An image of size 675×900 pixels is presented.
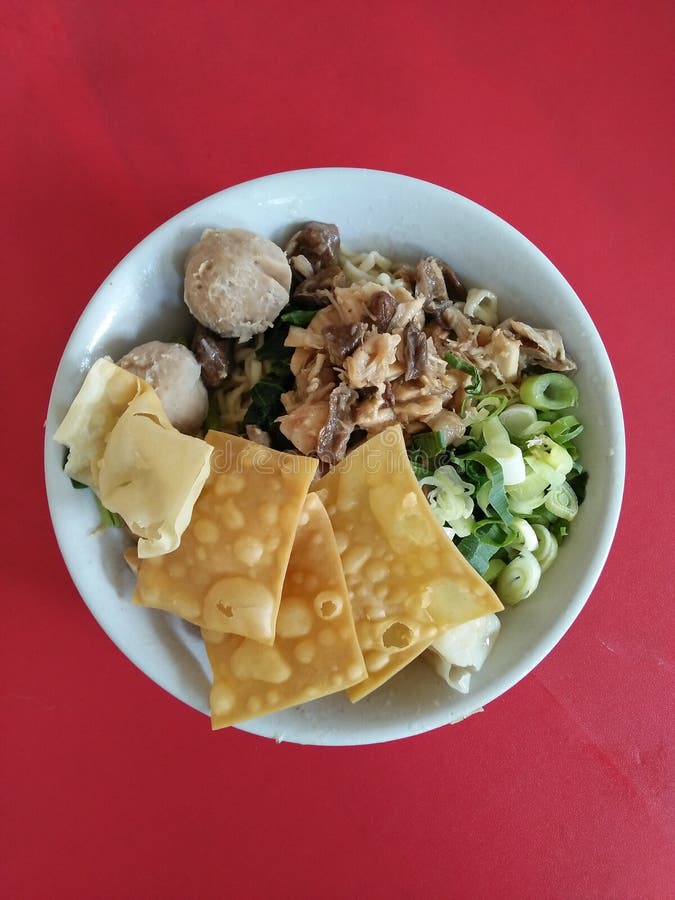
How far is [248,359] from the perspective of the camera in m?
2.02

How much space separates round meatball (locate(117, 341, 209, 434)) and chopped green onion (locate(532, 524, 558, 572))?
1.01 metres

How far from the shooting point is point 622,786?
87.2 inches

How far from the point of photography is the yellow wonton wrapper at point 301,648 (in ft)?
5.33

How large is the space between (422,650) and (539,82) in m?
2.08

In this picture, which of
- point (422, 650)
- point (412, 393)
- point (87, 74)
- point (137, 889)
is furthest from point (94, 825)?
point (87, 74)

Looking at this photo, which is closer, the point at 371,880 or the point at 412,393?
the point at 412,393

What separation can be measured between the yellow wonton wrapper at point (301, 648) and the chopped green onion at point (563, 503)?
64cm

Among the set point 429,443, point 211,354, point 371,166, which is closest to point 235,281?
point 211,354

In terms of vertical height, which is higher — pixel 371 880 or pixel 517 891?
pixel 517 891

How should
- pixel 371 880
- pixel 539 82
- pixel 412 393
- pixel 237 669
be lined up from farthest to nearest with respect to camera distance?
pixel 539 82, pixel 371 880, pixel 412 393, pixel 237 669

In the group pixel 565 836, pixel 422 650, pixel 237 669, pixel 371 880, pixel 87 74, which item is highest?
pixel 87 74

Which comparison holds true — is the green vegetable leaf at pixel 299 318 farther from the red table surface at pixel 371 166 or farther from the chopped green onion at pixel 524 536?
the chopped green onion at pixel 524 536

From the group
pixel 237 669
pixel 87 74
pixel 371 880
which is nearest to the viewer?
pixel 237 669

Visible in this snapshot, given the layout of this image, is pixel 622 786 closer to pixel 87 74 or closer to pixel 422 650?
pixel 422 650
